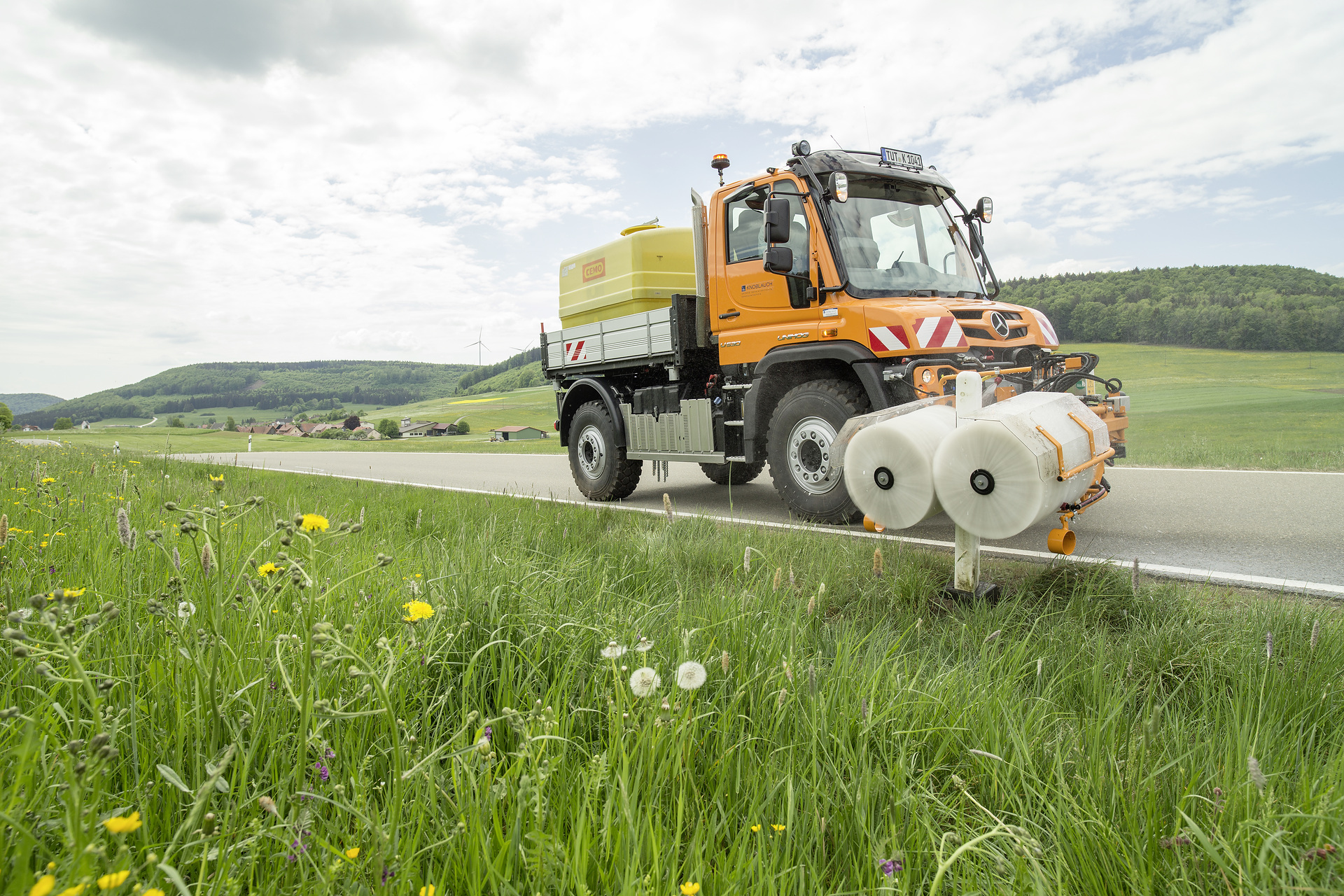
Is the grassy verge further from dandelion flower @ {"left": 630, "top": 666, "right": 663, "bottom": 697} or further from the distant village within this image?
the distant village

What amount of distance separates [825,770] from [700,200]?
6715 mm

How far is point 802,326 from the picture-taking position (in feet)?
20.6

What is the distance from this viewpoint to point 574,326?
9.27m

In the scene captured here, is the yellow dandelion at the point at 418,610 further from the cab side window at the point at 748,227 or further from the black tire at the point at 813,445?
the cab side window at the point at 748,227

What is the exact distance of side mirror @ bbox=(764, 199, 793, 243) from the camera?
19.5 feet

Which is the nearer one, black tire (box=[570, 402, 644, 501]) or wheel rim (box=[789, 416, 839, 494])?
wheel rim (box=[789, 416, 839, 494])

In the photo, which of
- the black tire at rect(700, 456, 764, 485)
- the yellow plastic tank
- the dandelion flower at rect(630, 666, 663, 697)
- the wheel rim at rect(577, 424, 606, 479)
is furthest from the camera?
the black tire at rect(700, 456, 764, 485)

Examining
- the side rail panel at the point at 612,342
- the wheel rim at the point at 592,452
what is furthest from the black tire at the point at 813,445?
the wheel rim at the point at 592,452

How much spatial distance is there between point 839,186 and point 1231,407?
38169 millimetres

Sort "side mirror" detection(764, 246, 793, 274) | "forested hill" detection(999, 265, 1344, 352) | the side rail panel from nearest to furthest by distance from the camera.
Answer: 1. "side mirror" detection(764, 246, 793, 274)
2. the side rail panel
3. "forested hill" detection(999, 265, 1344, 352)

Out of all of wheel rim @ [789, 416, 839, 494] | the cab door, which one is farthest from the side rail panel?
wheel rim @ [789, 416, 839, 494]

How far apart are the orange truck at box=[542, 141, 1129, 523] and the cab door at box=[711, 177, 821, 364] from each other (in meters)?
0.02

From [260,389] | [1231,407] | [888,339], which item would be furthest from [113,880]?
[260,389]

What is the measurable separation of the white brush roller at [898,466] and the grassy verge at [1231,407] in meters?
3.51
